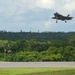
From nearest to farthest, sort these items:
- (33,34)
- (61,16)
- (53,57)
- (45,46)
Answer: (61,16) < (53,57) < (45,46) < (33,34)

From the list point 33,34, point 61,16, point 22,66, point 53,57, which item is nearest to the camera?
point 61,16

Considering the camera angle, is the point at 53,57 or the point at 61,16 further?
the point at 53,57

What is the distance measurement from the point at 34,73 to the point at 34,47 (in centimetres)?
4740

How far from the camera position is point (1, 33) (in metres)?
148

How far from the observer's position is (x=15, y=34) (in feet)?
483

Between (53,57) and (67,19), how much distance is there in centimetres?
3359

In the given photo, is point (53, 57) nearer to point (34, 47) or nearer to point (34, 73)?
point (34, 47)

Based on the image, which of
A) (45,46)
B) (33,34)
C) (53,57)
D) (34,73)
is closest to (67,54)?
(53,57)

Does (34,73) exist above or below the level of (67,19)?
below

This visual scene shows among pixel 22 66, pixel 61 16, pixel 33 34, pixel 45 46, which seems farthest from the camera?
pixel 33 34

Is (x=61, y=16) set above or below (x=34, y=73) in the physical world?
above

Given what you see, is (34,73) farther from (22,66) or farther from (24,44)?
(24,44)

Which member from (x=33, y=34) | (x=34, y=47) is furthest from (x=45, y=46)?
(x=33, y=34)

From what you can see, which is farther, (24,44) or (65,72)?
(24,44)
